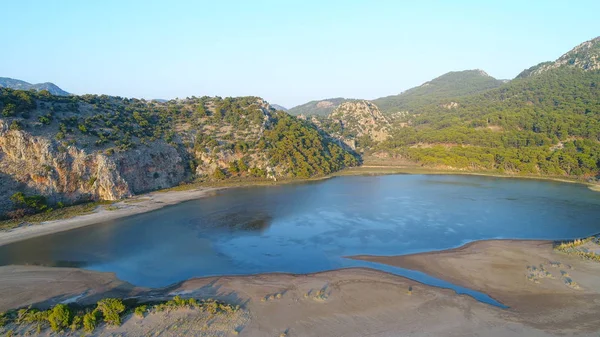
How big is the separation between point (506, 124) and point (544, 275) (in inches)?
2820

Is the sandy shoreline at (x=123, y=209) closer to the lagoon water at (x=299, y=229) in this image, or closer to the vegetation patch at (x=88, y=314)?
the lagoon water at (x=299, y=229)

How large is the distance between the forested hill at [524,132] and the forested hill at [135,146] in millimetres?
20670

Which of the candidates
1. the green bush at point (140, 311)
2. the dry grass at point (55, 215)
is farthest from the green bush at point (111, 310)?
the dry grass at point (55, 215)

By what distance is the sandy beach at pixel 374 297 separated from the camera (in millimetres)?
17141

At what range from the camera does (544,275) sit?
22766mm

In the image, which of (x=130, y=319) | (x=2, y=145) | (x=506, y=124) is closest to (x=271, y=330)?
(x=130, y=319)

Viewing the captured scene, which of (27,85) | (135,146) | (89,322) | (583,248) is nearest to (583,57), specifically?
(583,248)

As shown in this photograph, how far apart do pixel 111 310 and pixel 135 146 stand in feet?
124

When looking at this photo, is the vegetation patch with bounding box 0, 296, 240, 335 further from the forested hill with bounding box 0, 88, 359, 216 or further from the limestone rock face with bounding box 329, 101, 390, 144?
the limestone rock face with bounding box 329, 101, 390, 144

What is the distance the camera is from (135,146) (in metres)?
51.0

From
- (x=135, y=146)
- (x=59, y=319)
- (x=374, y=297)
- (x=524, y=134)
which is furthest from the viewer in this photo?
(x=524, y=134)

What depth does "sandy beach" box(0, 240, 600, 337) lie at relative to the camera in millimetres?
17141

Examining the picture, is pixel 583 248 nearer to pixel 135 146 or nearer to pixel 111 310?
pixel 111 310

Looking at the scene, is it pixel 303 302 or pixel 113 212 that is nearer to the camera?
pixel 303 302
